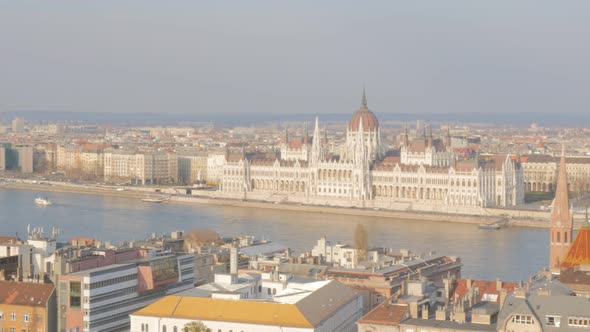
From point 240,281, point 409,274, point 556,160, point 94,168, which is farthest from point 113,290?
point 94,168

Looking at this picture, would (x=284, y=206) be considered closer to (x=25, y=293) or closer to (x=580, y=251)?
(x=580, y=251)

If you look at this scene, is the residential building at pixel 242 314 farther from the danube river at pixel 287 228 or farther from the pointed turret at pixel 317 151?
the pointed turret at pixel 317 151

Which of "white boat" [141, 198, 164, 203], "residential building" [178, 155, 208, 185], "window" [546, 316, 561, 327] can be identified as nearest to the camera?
"window" [546, 316, 561, 327]

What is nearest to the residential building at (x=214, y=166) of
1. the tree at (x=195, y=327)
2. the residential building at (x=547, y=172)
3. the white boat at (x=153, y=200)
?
the white boat at (x=153, y=200)

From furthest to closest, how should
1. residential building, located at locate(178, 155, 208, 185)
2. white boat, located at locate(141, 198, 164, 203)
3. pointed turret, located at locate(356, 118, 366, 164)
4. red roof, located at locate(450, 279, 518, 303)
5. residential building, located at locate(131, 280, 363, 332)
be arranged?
1. residential building, located at locate(178, 155, 208, 185)
2. white boat, located at locate(141, 198, 164, 203)
3. pointed turret, located at locate(356, 118, 366, 164)
4. red roof, located at locate(450, 279, 518, 303)
5. residential building, located at locate(131, 280, 363, 332)

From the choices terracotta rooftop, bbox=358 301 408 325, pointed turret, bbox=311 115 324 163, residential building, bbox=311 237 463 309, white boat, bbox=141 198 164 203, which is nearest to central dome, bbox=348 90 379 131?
pointed turret, bbox=311 115 324 163

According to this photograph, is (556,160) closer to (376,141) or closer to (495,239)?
(376,141)

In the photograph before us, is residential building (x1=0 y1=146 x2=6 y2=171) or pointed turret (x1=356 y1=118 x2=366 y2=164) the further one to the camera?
residential building (x1=0 y1=146 x2=6 y2=171)

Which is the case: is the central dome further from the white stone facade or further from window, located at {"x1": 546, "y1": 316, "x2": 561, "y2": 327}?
window, located at {"x1": 546, "y1": 316, "x2": 561, "y2": 327}
